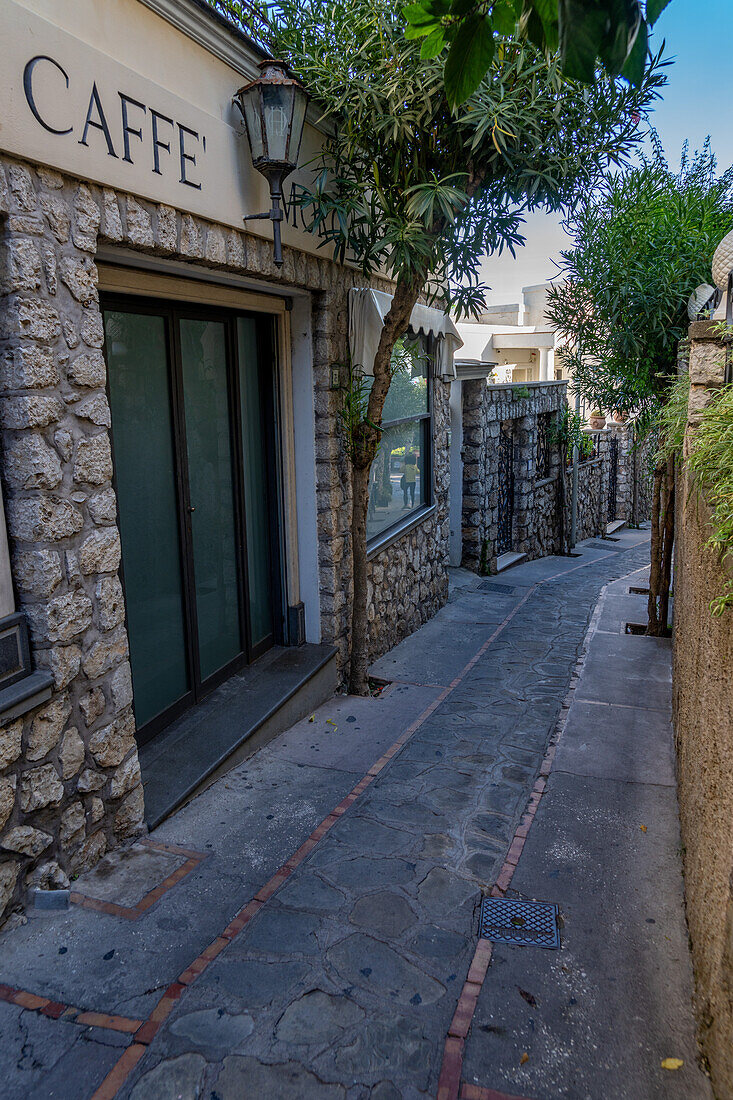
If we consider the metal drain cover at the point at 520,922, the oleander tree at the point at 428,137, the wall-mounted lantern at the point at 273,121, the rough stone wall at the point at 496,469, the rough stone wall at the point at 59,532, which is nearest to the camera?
the rough stone wall at the point at 59,532

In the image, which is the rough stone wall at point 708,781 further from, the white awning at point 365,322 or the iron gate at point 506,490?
the iron gate at point 506,490

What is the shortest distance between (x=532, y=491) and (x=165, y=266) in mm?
10407

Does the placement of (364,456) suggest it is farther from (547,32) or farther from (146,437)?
(547,32)

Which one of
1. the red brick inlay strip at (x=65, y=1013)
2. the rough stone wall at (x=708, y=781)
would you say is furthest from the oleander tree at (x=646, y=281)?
the red brick inlay strip at (x=65, y=1013)

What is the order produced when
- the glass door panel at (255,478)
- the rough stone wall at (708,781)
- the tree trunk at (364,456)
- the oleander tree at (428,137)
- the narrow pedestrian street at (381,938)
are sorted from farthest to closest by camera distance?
1. the tree trunk at (364,456)
2. the glass door panel at (255,478)
3. the oleander tree at (428,137)
4. the narrow pedestrian street at (381,938)
5. the rough stone wall at (708,781)

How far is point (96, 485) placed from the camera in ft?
11.5

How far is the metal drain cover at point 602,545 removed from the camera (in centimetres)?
1641

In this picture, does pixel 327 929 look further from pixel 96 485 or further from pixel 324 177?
pixel 324 177

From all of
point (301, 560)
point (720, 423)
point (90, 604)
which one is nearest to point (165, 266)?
point (90, 604)

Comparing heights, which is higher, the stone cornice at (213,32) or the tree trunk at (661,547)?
the stone cornice at (213,32)

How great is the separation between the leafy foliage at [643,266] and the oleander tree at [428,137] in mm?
628

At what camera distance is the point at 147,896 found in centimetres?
348

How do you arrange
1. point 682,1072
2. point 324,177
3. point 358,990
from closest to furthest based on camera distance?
point 682,1072 < point 358,990 < point 324,177

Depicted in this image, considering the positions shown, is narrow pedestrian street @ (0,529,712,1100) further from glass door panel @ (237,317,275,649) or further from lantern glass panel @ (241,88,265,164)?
lantern glass panel @ (241,88,265,164)
